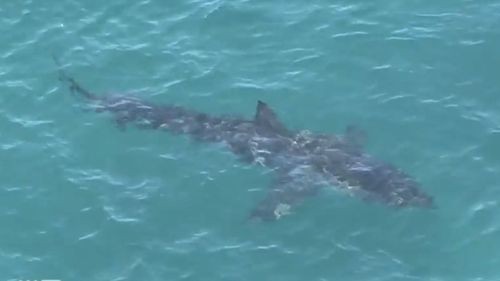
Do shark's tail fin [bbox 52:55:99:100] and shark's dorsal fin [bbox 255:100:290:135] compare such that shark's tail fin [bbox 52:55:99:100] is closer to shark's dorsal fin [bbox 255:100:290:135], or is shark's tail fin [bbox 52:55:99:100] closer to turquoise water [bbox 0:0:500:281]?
turquoise water [bbox 0:0:500:281]

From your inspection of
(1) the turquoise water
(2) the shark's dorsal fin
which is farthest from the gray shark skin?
(1) the turquoise water

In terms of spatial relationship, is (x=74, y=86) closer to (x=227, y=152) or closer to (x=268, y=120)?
(x=227, y=152)

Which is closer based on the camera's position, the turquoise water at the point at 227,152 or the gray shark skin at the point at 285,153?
the turquoise water at the point at 227,152

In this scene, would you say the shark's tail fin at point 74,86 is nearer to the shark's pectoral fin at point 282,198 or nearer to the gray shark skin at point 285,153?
the gray shark skin at point 285,153

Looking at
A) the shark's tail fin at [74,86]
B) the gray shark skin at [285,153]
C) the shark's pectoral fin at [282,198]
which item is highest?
the shark's tail fin at [74,86]

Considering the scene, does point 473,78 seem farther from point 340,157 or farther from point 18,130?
point 18,130

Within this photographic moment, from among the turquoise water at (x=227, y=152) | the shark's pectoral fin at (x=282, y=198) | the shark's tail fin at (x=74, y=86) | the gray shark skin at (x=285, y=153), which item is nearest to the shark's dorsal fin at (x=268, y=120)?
the gray shark skin at (x=285, y=153)

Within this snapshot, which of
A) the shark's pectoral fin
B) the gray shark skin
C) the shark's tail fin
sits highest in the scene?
the shark's tail fin
